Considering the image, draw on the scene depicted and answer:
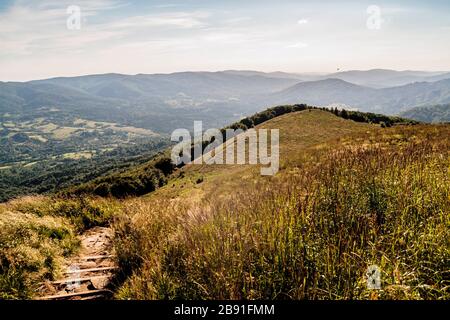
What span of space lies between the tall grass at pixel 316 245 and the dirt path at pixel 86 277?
0.44 m

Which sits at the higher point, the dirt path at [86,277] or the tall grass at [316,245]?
the tall grass at [316,245]

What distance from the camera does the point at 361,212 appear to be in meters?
4.29

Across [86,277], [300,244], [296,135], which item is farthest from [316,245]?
[296,135]

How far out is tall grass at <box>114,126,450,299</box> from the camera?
3.17 m

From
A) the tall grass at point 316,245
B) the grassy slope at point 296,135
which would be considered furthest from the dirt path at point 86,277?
the grassy slope at point 296,135

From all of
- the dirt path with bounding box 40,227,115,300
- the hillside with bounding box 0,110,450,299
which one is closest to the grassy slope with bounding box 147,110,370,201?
the dirt path with bounding box 40,227,115,300

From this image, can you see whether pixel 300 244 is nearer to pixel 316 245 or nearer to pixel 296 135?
pixel 316 245

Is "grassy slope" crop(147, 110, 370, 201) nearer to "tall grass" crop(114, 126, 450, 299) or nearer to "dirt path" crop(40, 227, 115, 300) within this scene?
"dirt path" crop(40, 227, 115, 300)

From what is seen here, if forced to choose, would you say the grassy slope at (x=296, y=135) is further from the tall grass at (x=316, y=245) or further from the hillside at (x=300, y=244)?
the tall grass at (x=316, y=245)

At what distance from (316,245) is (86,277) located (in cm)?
377

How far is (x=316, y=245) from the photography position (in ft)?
11.8

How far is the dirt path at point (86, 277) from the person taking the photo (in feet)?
15.3
